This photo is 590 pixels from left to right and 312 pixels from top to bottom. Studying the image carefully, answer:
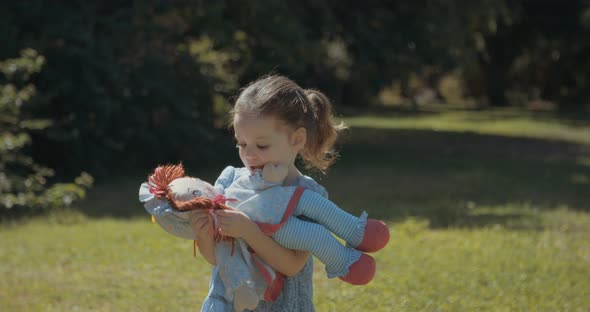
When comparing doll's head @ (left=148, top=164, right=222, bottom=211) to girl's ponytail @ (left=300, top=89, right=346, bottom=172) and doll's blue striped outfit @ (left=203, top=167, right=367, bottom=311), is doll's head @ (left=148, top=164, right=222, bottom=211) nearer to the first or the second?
doll's blue striped outfit @ (left=203, top=167, right=367, bottom=311)

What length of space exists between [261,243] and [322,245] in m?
0.25

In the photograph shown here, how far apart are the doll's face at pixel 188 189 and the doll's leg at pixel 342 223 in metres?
0.38

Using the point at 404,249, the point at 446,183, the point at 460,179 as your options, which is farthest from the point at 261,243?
the point at 460,179

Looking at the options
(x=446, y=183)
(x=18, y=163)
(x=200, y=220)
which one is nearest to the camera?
(x=200, y=220)

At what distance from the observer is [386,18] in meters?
15.1

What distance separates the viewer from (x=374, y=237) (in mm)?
3420

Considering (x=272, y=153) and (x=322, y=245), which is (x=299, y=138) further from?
(x=322, y=245)

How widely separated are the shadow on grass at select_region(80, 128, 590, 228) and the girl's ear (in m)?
2.60

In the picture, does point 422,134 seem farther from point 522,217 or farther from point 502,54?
point 502,54

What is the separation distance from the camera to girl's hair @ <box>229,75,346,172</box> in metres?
3.43

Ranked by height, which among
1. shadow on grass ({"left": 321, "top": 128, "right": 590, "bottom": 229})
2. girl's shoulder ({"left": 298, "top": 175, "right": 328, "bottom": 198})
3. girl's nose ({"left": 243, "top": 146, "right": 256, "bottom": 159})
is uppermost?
girl's nose ({"left": 243, "top": 146, "right": 256, "bottom": 159})

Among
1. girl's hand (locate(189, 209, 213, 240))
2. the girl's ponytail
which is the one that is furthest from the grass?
girl's hand (locate(189, 209, 213, 240))

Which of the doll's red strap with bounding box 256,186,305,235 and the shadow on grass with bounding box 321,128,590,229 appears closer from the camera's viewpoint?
the doll's red strap with bounding box 256,186,305,235

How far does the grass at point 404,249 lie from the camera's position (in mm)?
5562
